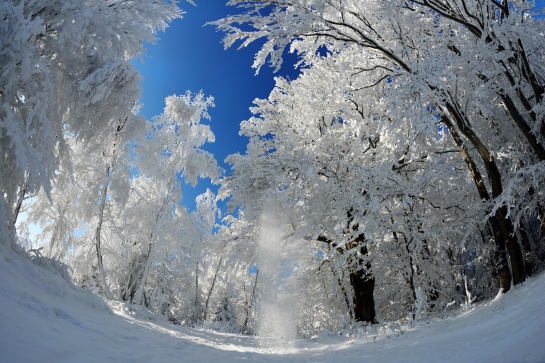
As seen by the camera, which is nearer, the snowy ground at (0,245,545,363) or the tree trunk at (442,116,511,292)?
the snowy ground at (0,245,545,363)

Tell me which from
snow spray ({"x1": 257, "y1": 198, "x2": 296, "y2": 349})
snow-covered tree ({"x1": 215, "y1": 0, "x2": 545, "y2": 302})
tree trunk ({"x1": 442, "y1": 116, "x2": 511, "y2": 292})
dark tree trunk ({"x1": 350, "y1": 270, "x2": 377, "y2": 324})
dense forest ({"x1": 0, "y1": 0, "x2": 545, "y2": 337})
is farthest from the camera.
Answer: dark tree trunk ({"x1": 350, "y1": 270, "x2": 377, "y2": 324})

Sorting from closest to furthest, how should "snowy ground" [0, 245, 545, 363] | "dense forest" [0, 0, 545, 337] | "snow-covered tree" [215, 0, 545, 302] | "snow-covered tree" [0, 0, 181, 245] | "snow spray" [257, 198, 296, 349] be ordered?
1. "snowy ground" [0, 245, 545, 363]
2. "snow-covered tree" [0, 0, 181, 245]
3. "dense forest" [0, 0, 545, 337]
4. "snow-covered tree" [215, 0, 545, 302]
5. "snow spray" [257, 198, 296, 349]

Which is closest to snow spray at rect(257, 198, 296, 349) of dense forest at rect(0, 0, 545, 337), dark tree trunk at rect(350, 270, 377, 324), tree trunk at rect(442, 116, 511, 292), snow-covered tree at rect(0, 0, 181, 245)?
dense forest at rect(0, 0, 545, 337)

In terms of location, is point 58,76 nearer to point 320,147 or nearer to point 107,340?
point 107,340

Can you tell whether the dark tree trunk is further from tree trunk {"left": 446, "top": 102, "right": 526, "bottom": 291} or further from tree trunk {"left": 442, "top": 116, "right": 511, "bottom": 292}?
tree trunk {"left": 446, "top": 102, "right": 526, "bottom": 291}

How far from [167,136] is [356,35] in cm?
849

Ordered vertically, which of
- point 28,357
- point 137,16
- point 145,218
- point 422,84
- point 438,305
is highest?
point 137,16

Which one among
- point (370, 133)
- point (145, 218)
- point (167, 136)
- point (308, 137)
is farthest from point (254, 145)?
point (145, 218)

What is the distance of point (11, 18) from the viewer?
4.93 metres

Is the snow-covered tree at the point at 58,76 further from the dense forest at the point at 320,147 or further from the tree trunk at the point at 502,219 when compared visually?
the tree trunk at the point at 502,219

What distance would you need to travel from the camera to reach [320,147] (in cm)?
1052

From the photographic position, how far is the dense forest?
6.23m

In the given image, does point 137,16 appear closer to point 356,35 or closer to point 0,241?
point 0,241

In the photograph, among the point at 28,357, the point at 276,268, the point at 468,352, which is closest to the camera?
the point at 28,357
